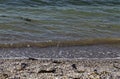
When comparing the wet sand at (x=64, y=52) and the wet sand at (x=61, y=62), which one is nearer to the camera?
the wet sand at (x=61, y=62)

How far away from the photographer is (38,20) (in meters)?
9.90

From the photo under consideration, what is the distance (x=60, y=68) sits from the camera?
6.29 meters

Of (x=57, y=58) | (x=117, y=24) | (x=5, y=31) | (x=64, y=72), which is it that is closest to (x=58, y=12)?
(x=117, y=24)

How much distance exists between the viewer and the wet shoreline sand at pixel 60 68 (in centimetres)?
586

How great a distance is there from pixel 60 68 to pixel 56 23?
354 centimetres

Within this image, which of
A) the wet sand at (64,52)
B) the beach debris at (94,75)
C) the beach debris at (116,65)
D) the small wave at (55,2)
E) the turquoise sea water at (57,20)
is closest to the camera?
the beach debris at (94,75)

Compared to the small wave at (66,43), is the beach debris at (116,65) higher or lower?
higher

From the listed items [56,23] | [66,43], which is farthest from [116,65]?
[56,23]

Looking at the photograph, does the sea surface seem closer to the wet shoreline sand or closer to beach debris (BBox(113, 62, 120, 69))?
the wet shoreline sand

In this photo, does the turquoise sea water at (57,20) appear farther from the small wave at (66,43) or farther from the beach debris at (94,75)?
the beach debris at (94,75)

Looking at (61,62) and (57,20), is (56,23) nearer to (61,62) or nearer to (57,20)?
(57,20)

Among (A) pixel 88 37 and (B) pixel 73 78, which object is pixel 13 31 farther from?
(B) pixel 73 78

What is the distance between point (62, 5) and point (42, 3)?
2.23 ft

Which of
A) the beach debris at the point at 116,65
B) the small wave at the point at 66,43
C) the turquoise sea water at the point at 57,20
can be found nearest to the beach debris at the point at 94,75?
the beach debris at the point at 116,65
